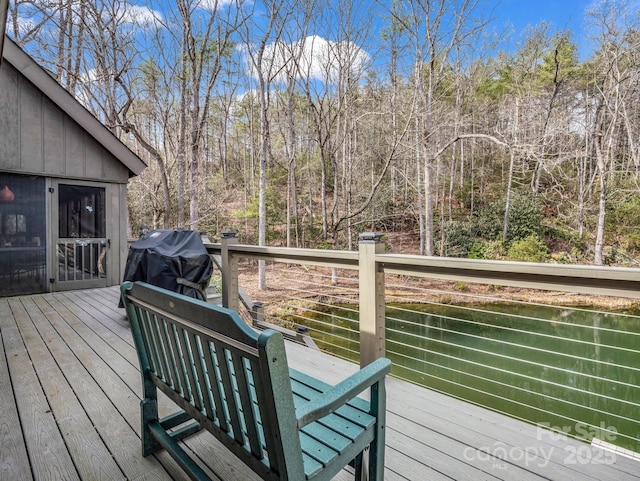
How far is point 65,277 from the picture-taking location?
17.0 ft

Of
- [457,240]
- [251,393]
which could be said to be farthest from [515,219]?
[251,393]

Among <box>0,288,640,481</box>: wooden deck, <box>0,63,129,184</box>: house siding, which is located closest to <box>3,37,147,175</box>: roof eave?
<box>0,63,129,184</box>: house siding

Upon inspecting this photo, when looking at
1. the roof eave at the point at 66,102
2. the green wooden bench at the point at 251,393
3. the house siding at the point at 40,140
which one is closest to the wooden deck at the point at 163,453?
the green wooden bench at the point at 251,393

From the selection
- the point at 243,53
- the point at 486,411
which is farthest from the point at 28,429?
the point at 243,53

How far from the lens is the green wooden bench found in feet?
2.69

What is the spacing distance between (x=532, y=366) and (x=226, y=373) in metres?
7.09

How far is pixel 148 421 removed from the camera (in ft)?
5.14

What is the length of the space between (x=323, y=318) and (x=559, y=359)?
5167 mm

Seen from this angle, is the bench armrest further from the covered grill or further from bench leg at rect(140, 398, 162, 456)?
the covered grill

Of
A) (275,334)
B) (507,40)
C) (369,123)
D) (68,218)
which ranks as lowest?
Answer: (275,334)

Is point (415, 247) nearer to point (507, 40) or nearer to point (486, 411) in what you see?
point (507, 40)

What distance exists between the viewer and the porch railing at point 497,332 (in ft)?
5.21

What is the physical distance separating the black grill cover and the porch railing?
9.2 inches

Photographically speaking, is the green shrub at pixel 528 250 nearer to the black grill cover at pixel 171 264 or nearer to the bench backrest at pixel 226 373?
the black grill cover at pixel 171 264
